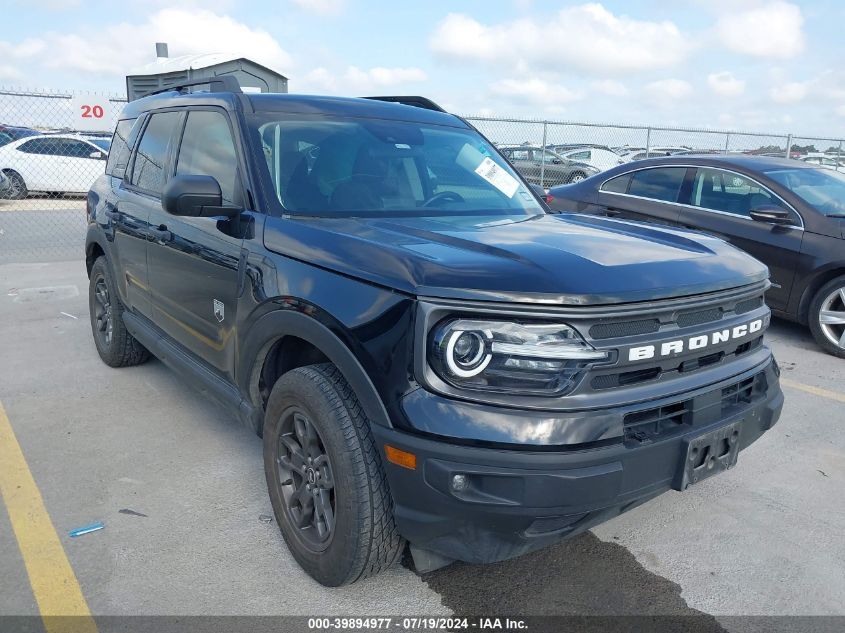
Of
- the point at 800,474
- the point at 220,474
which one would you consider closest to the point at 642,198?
the point at 800,474

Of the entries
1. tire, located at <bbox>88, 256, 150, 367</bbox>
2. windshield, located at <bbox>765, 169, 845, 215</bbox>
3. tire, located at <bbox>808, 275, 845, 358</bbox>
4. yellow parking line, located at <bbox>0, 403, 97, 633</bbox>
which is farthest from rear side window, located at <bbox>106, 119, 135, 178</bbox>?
tire, located at <bbox>808, 275, 845, 358</bbox>

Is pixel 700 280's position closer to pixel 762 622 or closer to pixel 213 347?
pixel 762 622

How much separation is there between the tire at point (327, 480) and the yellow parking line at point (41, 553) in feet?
2.57

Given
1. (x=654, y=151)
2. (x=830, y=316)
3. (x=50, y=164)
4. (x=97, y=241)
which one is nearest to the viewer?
(x=97, y=241)

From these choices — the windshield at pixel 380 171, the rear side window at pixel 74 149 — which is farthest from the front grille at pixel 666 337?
the rear side window at pixel 74 149

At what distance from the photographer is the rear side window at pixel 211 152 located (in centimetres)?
320

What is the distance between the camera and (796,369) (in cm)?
533

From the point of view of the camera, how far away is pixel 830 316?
5672 millimetres

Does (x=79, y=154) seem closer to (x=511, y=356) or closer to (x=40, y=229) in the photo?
(x=40, y=229)

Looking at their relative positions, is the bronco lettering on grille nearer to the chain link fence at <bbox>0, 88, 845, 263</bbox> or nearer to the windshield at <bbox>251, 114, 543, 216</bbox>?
the windshield at <bbox>251, 114, 543, 216</bbox>

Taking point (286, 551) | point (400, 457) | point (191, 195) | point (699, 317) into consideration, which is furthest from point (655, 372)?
point (191, 195)

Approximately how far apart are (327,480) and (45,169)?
682 inches

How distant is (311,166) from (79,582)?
1.96 m

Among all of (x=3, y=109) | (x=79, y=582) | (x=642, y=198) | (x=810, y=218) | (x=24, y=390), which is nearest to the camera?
(x=79, y=582)
